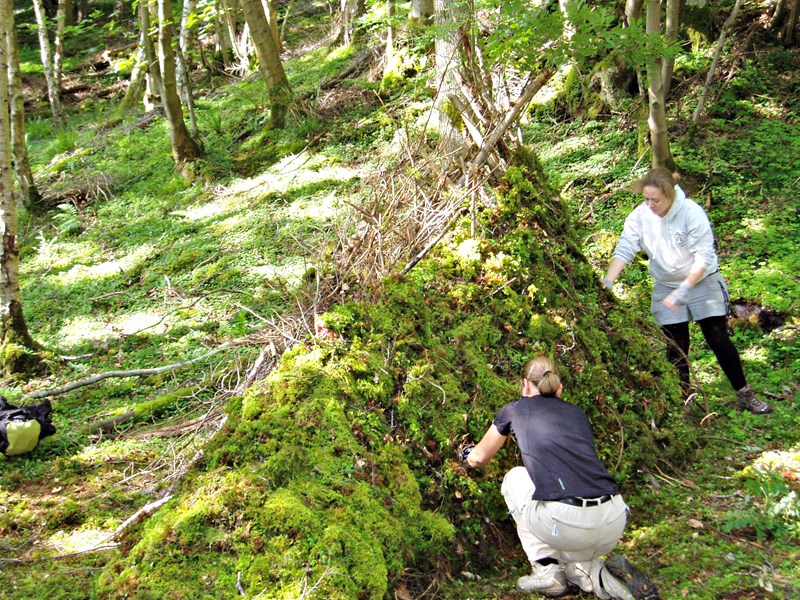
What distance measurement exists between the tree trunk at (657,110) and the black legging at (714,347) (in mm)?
3213

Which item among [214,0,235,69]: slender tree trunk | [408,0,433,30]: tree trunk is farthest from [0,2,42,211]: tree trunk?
[214,0,235,69]: slender tree trunk

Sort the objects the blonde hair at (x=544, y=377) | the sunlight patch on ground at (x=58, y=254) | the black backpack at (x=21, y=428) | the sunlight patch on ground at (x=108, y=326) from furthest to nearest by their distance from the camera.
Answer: the sunlight patch on ground at (x=58, y=254), the sunlight patch on ground at (x=108, y=326), the black backpack at (x=21, y=428), the blonde hair at (x=544, y=377)

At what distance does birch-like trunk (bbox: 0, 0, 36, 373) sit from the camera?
270 inches

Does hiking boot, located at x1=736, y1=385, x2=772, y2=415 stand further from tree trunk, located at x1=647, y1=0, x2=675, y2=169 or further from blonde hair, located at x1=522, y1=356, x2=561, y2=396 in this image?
tree trunk, located at x1=647, y1=0, x2=675, y2=169

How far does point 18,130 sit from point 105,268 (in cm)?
277

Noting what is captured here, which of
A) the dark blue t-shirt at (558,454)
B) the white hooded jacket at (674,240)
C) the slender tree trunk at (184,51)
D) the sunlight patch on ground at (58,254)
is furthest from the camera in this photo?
the slender tree trunk at (184,51)

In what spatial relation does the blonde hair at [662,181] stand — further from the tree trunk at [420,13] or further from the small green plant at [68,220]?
the small green plant at [68,220]

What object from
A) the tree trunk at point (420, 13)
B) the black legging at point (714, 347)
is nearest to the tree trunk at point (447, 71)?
the black legging at point (714, 347)

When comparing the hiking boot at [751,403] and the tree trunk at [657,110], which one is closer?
the hiking boot at [751,403]

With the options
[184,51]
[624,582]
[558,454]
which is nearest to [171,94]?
[184,51]

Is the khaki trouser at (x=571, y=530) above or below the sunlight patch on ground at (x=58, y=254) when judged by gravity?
above

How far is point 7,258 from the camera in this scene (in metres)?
6.96

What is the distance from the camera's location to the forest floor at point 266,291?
3.86m

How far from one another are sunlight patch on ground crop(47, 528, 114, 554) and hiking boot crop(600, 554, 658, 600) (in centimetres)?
310
